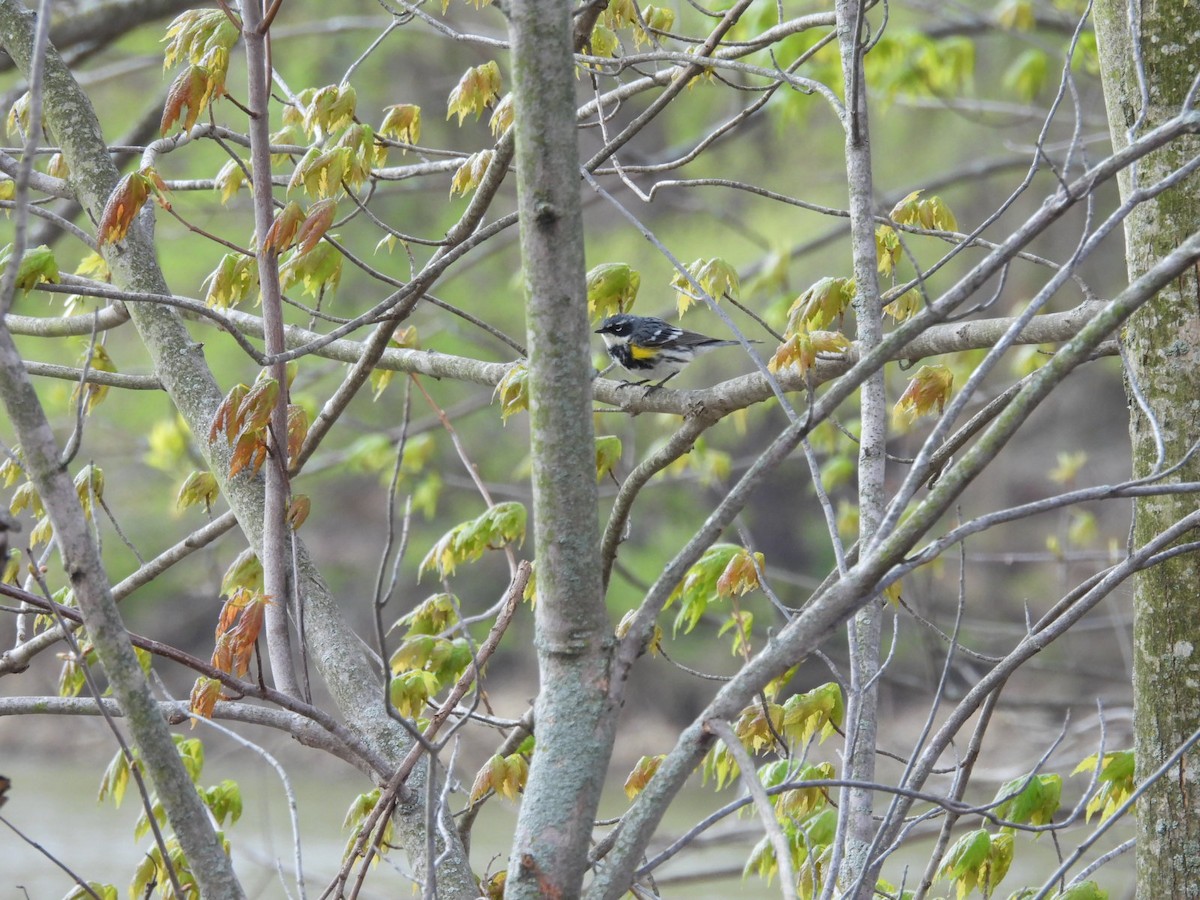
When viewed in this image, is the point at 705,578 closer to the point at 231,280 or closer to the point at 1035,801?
the point at 1035,801

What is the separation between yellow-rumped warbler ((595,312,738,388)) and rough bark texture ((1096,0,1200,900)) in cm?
264

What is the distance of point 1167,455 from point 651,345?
2.87 metres

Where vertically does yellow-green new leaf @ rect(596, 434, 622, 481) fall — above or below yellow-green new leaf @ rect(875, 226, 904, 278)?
below

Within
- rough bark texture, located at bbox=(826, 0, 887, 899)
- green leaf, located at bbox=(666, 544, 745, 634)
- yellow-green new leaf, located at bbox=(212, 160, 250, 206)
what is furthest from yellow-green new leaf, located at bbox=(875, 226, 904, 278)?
yellow-green new leaf, located at bbox=(212, 160, 250, 206)

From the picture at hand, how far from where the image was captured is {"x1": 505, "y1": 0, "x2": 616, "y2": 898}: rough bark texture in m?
1.26

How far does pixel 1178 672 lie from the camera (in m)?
2.01

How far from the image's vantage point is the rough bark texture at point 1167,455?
1999mm

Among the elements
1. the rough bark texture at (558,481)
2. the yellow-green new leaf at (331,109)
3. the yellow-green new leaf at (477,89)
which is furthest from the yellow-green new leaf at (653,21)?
the rough bark texture at (558,481)

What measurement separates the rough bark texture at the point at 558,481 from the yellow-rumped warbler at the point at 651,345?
3.33 metres

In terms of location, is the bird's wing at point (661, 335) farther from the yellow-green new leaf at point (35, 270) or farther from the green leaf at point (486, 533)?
the yellow-green new leaf at point (35, 270)

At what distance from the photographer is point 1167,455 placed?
80.0 inches

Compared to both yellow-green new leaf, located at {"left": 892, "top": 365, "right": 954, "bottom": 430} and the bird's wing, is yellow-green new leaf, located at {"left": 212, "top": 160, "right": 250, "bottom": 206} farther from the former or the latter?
the bird's wing

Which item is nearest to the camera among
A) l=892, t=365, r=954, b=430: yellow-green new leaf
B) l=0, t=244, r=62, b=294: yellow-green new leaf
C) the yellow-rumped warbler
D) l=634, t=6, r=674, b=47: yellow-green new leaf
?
l=0, t=244, r=62, b=294: yellow-green new leaf

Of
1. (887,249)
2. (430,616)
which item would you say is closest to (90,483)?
(430,616)
